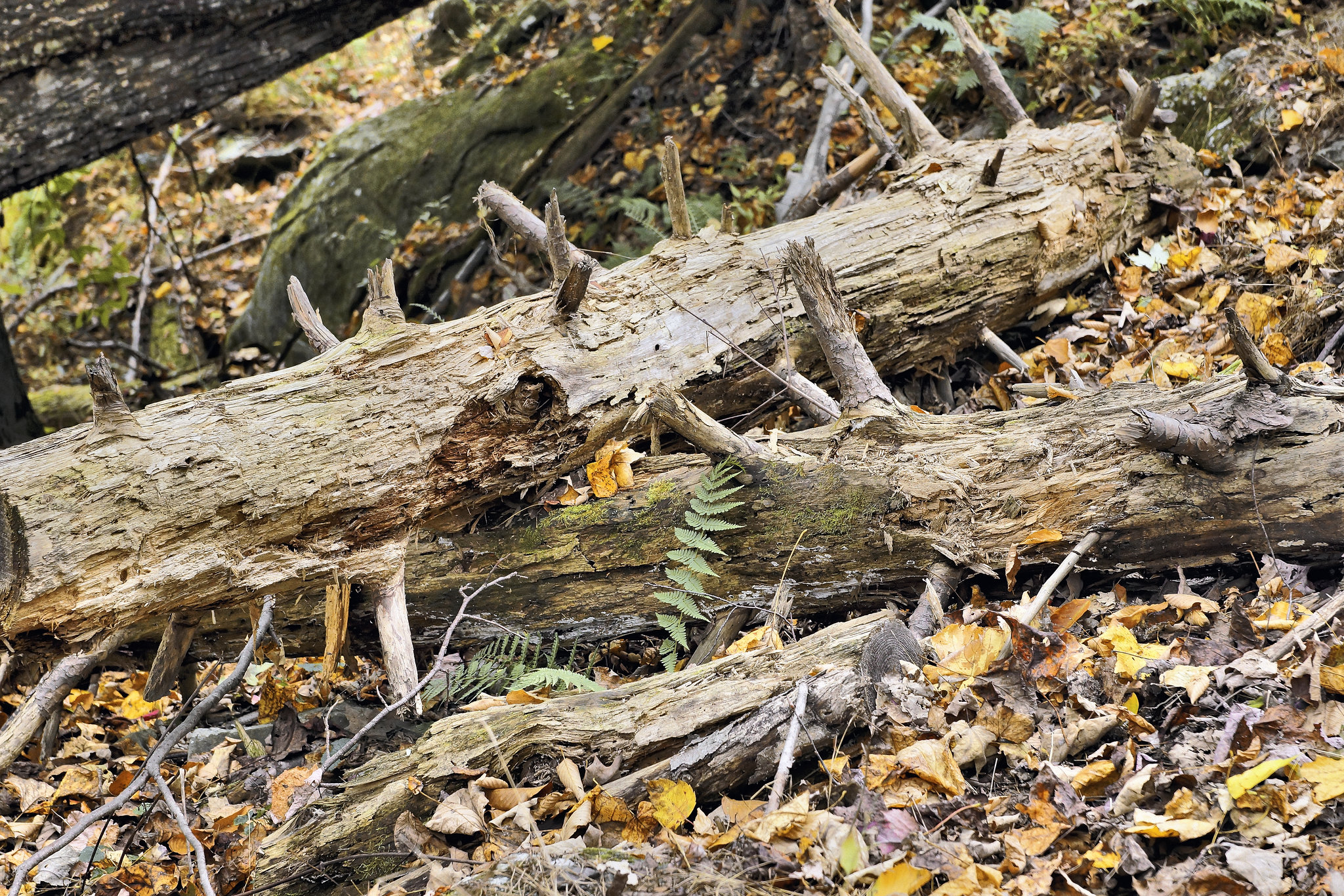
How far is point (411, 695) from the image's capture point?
2998 millimetres

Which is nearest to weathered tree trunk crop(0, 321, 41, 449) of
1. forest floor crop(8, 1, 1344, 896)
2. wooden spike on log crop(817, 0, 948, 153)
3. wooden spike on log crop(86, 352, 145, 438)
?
forest floor crop(8, 1, 1344, 896)

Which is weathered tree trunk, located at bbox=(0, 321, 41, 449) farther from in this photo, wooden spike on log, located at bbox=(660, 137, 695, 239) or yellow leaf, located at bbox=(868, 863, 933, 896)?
yellow leaf, located at bbox=(868, 863, 933, 896)

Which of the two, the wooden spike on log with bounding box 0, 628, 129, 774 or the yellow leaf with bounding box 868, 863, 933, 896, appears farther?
the wooden spike on log with bounding box 0, 628, 129, 774

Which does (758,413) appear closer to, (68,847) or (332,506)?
(332,506)

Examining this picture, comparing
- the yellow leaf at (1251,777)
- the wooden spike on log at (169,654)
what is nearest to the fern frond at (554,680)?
A: the wooden spike on log at (169,654)

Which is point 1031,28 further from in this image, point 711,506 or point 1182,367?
point 711,506

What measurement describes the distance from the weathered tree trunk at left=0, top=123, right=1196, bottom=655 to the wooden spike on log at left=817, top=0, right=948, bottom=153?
424 mm

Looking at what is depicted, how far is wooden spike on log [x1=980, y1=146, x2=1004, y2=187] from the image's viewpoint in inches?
168

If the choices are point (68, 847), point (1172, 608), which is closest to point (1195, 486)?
point (1172, 608)

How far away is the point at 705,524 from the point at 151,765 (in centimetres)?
212

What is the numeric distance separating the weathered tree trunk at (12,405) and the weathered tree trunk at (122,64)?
4.66 feet

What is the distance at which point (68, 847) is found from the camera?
3.24m

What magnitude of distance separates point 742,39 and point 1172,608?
6.70 m

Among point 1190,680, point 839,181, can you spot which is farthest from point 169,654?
point 839,181
